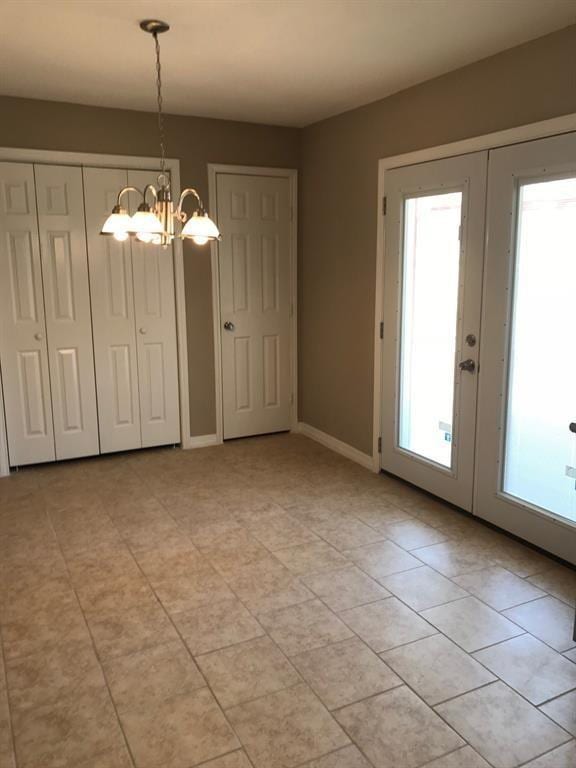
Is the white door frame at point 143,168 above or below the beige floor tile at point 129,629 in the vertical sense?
above

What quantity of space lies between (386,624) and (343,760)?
74 cm

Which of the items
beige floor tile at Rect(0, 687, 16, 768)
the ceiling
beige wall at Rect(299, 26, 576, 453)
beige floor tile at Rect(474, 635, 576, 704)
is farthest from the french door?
beige floor tile at Rect(0, 687, 16, 768)

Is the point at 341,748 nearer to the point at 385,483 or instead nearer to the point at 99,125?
the point at 385,483

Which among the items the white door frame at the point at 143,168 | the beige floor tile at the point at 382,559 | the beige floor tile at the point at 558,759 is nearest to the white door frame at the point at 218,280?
the white door frame at the point at 143,168

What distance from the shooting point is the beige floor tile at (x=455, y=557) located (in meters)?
3.03

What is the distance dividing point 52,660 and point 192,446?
267 centimetres

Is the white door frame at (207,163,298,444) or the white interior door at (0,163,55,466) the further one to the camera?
the white door frame at (207,163,298,444)

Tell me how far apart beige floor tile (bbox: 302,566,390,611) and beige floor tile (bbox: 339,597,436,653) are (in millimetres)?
52

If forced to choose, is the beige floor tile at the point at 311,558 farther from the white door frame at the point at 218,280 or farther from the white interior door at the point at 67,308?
the white interior door at the point at 67,308

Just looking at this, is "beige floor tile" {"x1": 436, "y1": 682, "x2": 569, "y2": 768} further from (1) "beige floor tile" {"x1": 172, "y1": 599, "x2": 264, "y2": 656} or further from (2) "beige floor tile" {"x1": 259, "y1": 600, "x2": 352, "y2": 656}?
(1) "beige floor tile" {"x1": 172, "y1": 599, "x2": 264, "y2": 656}

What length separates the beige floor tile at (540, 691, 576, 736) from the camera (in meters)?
2.02

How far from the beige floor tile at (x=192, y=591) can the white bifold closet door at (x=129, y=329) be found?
199cm

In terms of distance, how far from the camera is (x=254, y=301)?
500 cm

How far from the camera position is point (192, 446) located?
4.96 meters
